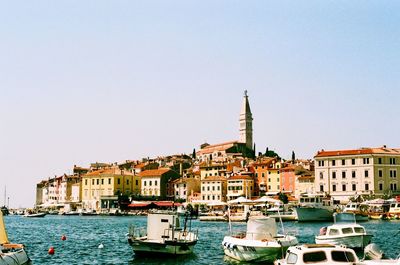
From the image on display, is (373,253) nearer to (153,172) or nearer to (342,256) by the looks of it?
(342,256)

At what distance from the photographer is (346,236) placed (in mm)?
38594

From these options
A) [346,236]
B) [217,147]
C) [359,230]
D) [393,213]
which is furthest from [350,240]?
[217,147]

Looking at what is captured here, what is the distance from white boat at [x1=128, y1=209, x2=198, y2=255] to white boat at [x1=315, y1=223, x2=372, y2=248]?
8952mm

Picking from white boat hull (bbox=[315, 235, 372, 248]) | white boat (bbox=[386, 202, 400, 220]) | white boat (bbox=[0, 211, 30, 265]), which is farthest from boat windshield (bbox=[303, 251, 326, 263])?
white boat (bbox=[386, 202, 400, 220])

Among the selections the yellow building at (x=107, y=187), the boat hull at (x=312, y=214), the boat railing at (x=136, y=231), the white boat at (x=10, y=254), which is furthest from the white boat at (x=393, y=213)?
the yellow building at (x=107, y=187)

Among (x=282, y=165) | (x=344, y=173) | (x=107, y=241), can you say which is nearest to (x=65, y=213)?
(x=282, y=165)

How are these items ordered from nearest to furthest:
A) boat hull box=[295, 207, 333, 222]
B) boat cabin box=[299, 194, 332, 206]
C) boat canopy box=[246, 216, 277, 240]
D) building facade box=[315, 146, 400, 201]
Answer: boat canopy box=[246, 216, 277, 240] < boat hull box=[295, 207, 333, 222] < boat cabin box=[299, 194, 332, 206] < building facade box=[315, 146, 400, 201]

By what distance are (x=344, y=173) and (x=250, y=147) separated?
252 ft

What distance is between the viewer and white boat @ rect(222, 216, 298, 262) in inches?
1228

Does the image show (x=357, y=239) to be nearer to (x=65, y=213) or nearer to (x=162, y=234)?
(x=162, y=234)

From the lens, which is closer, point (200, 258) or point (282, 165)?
point (200, 258)

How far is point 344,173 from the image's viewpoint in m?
106

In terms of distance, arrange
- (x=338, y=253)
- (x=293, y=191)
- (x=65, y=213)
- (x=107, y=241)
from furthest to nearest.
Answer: (x=65, y=213) < (x=293, y=191) < (x=107, y=241) < (x=338, y=253)

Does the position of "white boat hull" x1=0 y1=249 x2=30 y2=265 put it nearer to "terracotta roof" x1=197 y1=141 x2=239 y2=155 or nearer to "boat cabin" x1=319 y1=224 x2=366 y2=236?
"boat cabin" x1=319 y1=224 x2=366 y2=236
